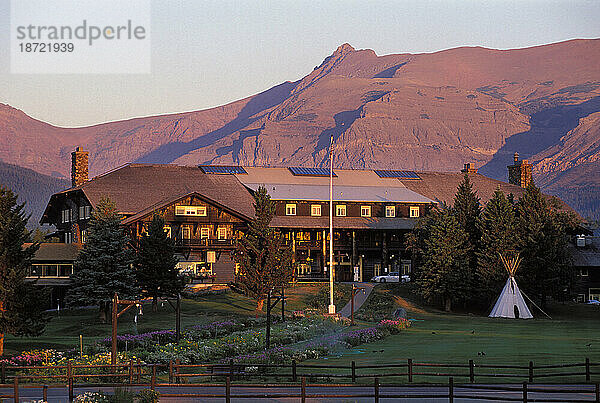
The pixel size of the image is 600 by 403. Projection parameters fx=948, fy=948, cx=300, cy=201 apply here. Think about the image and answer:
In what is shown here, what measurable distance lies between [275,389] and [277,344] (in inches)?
775

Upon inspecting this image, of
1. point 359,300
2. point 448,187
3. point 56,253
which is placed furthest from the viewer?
point 448,187

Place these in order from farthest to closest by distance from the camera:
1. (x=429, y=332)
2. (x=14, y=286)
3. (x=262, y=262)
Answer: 1. (x=262, y=262)
2. (x=429, y=332)
3. (x=14, y=286)

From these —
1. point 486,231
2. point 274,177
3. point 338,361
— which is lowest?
point 338,361

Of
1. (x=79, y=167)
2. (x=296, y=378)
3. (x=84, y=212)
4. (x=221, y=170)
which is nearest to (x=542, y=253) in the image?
(x=221, y=170)

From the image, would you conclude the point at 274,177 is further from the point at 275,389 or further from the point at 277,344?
the point at 275,389

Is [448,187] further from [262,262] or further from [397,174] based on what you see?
[262,262]

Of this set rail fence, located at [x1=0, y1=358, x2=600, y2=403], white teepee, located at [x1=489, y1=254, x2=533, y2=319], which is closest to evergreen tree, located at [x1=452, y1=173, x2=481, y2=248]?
white teepee, located at [x1=489, y1=254, x2=533, y2=319]

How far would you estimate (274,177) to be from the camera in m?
125

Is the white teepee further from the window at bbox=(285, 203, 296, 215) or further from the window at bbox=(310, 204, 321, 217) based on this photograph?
the window at bbox=(285, 203, 296, 215)

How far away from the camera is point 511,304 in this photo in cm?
8844

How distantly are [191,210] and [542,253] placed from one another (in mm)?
37465

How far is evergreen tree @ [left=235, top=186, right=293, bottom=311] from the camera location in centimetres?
8425

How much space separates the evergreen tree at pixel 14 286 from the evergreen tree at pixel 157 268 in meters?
23.8

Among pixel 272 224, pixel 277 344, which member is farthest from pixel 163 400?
pixel 272 224
